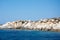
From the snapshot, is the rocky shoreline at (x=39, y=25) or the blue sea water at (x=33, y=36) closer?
the blue sea water at (x=33, y=36)

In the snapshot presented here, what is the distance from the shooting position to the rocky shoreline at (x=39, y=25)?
106637 mm

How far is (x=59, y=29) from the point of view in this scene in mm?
97188

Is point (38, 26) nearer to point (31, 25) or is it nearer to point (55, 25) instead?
point (31, 25)

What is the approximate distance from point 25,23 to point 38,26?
632 inches

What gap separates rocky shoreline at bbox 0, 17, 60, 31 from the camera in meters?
107

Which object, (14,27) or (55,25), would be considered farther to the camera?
(14,27)

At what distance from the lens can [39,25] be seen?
119 metres

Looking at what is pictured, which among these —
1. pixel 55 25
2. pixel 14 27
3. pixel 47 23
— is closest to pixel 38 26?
pixel 47 23

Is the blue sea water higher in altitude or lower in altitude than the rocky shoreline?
lower

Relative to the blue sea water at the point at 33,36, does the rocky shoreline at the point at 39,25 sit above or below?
above

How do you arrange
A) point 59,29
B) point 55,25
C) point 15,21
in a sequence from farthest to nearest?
point 15,21 < point 55,25 < point 59,29

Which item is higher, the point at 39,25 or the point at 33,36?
the point at 39,25

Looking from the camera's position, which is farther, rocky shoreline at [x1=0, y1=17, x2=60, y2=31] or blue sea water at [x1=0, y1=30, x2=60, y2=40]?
rocky shoreline at [x1=0, y1=17, x2=60, y2=31]

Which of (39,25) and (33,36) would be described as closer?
(33,36)
